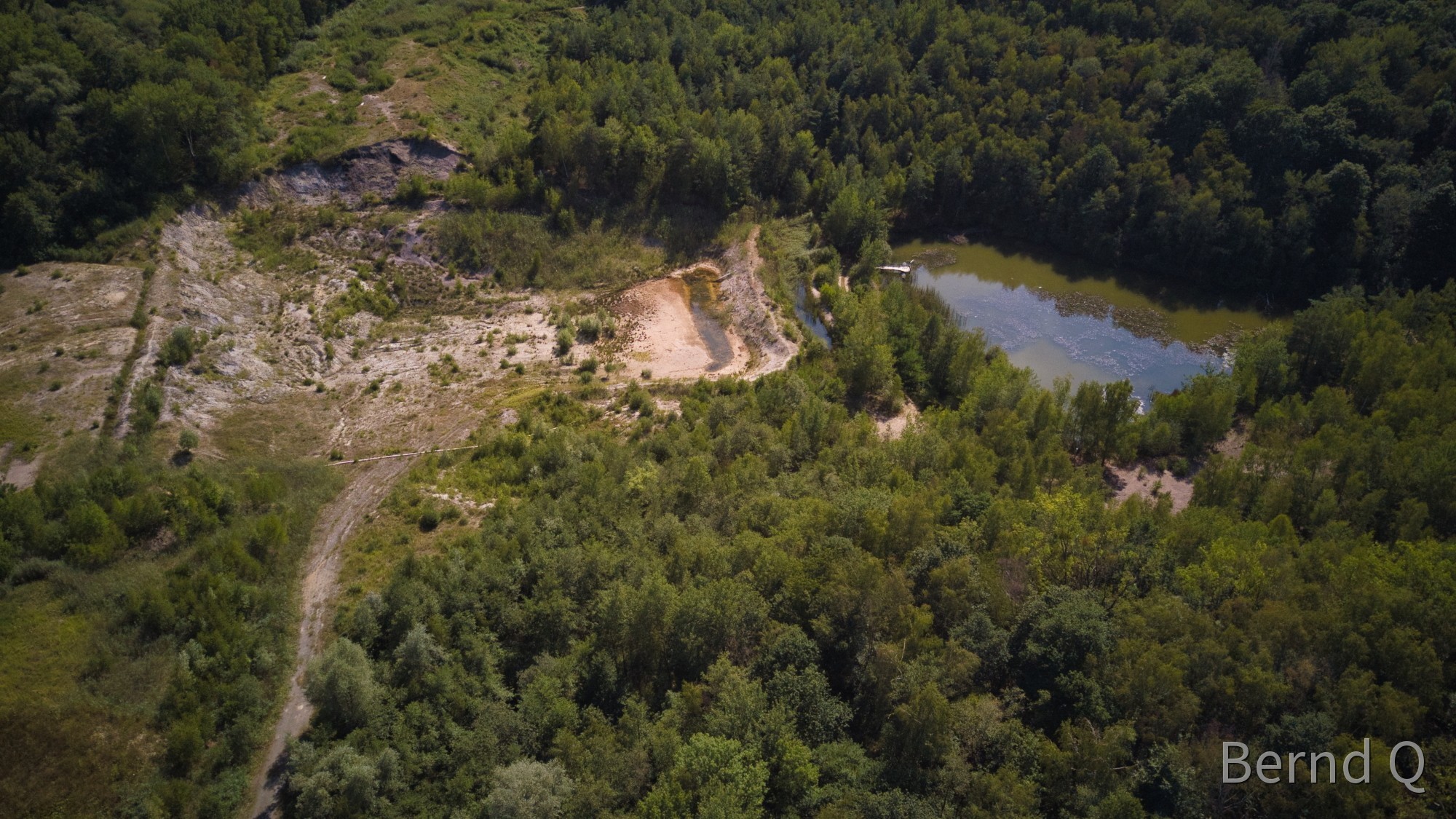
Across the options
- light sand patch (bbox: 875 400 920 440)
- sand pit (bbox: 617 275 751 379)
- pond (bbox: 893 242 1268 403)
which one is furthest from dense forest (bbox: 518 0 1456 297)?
light sand patch (bbox: 875 400 920 440)

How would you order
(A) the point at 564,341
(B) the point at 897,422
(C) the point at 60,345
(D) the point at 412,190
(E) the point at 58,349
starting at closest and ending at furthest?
(E) the point at 58,349, (C) the point at 60,345, (B) the point at 897,422, (A) the point at 564,341, (D) the point at 412,190

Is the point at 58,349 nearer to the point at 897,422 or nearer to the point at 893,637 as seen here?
the point at 893,637

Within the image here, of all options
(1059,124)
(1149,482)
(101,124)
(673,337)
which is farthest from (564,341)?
(1059,124)

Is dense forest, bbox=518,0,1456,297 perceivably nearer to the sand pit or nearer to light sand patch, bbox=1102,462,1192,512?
the sand pit

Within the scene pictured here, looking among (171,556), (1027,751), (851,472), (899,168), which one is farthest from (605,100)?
(1027,751)

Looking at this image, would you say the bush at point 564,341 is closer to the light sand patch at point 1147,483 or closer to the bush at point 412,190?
the bush at point 412,190

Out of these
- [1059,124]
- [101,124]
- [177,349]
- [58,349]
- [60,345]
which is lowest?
[177,349]
